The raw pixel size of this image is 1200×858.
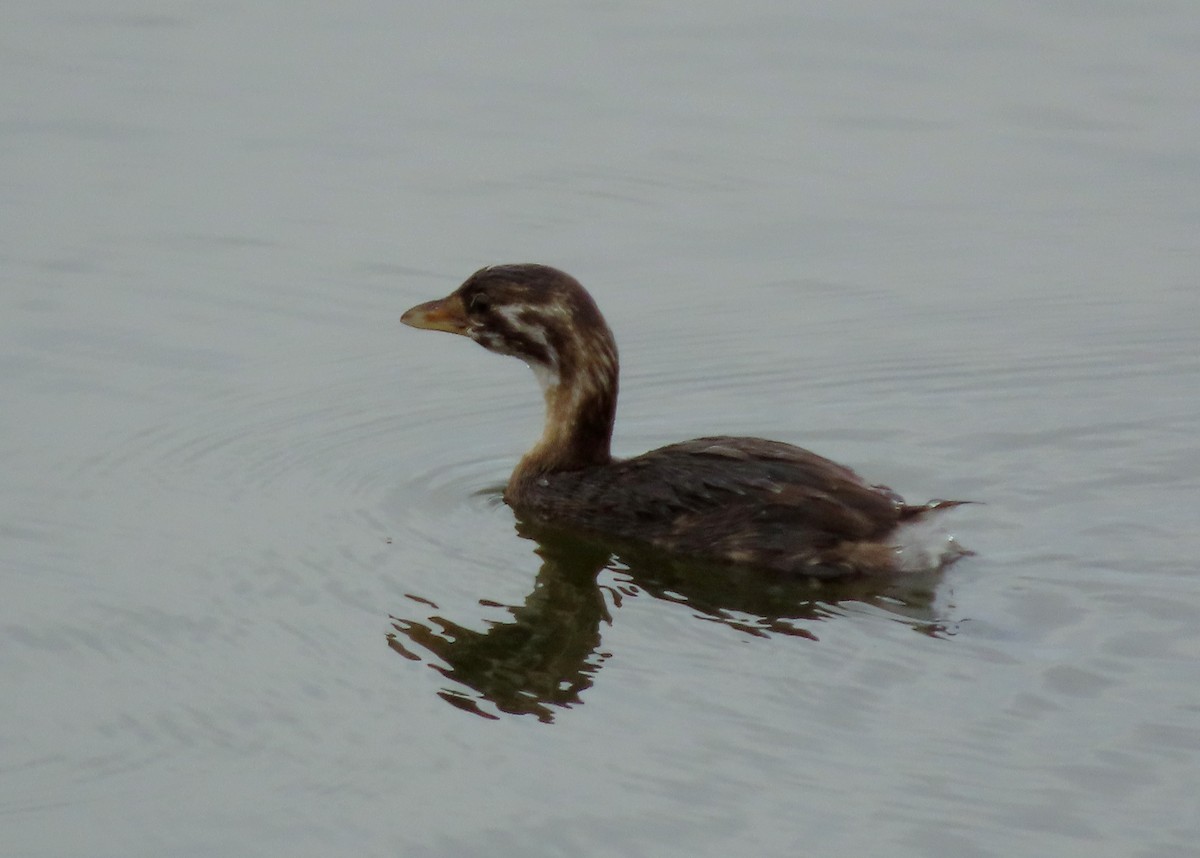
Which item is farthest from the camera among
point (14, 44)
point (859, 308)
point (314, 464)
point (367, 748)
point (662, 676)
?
point (14, 44)

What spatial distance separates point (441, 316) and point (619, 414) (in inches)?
44.7

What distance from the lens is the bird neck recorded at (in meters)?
9.63

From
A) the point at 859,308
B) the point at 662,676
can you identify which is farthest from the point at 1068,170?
the point at 662,676

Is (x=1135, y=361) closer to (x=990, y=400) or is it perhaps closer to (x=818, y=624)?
(x=990, y=400)

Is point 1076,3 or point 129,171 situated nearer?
point 129,171

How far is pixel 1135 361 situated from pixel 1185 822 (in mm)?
4660

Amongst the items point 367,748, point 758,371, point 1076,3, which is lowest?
point 367,748

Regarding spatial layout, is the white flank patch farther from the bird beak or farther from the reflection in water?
the bird beak

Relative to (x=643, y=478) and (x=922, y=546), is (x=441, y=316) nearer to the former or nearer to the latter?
(x=643, y=478)

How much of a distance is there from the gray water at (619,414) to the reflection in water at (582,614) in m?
0.03

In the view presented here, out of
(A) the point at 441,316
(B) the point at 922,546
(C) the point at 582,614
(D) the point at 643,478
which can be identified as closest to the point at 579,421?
(D) the point at 643,478

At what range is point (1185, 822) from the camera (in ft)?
21.8

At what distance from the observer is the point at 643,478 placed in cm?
925

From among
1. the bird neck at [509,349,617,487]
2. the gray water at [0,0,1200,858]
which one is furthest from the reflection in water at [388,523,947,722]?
the bird neck at [509,349,617,487]
